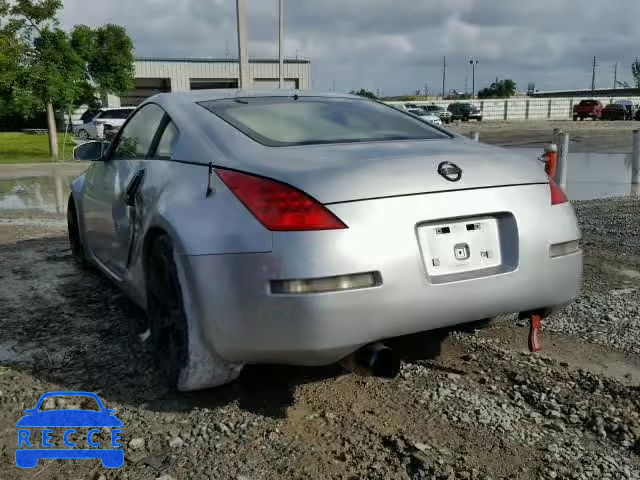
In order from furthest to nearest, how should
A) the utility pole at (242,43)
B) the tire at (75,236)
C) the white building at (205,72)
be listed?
the white building at (205,72), the utility pole at (242,43), the tire at (75,236)

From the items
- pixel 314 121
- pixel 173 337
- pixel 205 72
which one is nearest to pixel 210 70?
pixel 205 72

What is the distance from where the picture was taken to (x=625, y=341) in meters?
3.87

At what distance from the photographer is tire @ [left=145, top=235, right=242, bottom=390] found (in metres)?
2.79

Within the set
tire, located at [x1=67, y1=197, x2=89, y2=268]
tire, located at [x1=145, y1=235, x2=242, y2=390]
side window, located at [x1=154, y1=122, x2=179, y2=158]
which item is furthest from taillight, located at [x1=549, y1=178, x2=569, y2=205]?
tire, located at [x1=67, y1=197, x2=89, y2=268]

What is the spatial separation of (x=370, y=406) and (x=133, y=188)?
5.72 feet

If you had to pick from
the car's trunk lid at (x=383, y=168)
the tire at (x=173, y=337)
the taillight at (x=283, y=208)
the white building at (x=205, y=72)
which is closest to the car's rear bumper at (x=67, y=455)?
the tire at (x=173, y=337)

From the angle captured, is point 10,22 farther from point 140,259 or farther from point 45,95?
point 140,259

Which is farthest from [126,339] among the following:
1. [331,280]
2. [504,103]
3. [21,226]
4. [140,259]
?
[504,103]

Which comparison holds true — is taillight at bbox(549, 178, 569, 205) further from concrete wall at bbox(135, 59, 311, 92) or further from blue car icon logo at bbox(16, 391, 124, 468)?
concrete wall at bbox(135, 59, 311, 92)

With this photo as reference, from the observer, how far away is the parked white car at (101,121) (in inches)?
1193

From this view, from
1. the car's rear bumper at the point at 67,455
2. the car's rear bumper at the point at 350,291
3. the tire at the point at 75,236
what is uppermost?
the car's rear bumper at the point at 350,291

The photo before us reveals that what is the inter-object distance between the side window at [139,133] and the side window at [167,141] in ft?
0.65

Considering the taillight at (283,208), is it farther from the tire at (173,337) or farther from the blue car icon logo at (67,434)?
the blue car icon logo at (67,434)

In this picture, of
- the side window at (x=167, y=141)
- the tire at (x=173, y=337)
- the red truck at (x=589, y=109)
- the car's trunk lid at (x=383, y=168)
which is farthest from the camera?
the red truck at (x=589, y=109)
